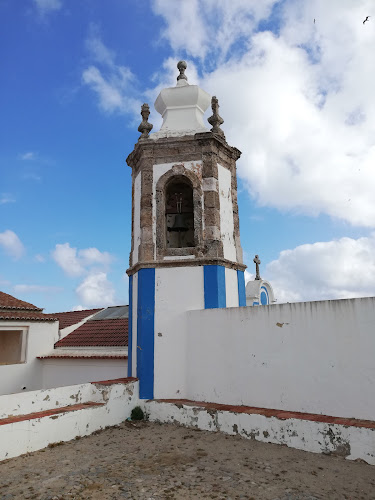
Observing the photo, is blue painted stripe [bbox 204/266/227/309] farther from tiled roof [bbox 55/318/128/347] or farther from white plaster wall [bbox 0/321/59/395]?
white plaster wall [bbox 0/321/59/395]

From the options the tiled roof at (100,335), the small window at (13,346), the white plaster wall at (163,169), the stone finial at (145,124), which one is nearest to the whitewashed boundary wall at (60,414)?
the white plaster wall at (163,169)

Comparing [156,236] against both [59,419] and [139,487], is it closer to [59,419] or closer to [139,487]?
[59,419]

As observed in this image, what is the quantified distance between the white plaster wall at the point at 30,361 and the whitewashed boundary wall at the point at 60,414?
531 cm

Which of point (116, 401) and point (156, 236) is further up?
point (156, 236)

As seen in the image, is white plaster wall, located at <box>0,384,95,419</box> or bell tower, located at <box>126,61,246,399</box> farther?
bell tower, located at <box>126,61,246,399</box>

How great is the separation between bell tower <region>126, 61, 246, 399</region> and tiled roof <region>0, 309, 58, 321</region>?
4.79 m

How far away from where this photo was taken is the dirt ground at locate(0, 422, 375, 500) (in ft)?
12.4

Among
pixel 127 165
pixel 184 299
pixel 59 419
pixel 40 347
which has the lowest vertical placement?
pixel 59 419

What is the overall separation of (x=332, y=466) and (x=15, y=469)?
3.71 m

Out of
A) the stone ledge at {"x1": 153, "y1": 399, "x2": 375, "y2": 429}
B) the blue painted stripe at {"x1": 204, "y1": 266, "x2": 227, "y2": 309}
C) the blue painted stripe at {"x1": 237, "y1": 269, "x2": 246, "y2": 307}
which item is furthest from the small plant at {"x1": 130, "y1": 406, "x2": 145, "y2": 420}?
the blue painted stripe at {"x1": 237, "y1": 269, "x2": 246, "y2": 307}

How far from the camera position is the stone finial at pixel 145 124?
814 centimetres

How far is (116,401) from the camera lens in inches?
258

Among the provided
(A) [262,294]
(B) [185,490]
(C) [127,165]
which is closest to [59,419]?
(B) [185,490]

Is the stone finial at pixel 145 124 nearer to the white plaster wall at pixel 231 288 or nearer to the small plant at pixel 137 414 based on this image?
the white plaster wall at pixel 231 288
